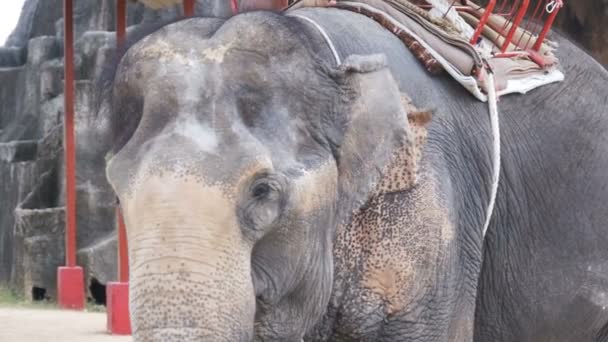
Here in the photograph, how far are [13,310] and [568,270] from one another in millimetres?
8968

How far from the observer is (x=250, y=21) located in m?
2.59

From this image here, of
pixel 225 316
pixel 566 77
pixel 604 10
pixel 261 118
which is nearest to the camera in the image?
pixel 225 316

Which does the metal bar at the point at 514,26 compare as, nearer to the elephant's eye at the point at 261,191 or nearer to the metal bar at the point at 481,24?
the metal bar at the point at 481,24

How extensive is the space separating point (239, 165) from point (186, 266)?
0.24 meters

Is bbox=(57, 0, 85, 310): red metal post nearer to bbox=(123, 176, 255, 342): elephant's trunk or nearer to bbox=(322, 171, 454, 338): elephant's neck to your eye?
bbox=(322, 171, 454, 338): elephant's neck

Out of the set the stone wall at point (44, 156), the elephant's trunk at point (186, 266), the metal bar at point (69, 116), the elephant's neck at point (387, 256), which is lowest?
the stone wall at point (44, 156)

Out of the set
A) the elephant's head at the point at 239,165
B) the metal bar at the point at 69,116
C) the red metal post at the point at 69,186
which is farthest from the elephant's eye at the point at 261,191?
the metal bar at the point at 69,116

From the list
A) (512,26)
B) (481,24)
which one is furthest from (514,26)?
(481,24)

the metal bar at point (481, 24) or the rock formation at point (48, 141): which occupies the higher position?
the metal bar at point (481, 24)

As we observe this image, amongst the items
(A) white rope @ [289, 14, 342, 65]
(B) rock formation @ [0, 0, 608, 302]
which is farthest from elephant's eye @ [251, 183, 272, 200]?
(B) rock formation @ [0, 0, 608, 302]

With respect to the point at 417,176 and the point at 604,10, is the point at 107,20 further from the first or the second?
the point at 417,176

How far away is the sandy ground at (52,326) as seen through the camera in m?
8.05

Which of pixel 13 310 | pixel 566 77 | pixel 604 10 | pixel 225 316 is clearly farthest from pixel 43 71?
pixel 225 316

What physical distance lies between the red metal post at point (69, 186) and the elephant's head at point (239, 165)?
7380 mm
